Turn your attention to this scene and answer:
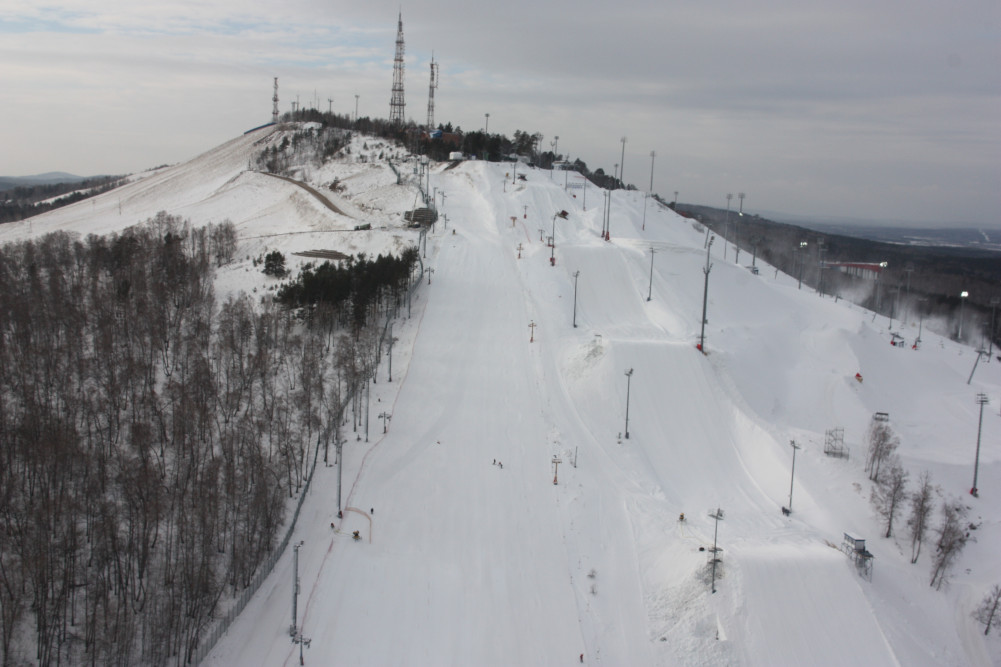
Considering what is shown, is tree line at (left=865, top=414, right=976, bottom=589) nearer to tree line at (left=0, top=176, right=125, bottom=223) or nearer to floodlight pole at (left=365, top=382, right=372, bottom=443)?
floodlight pole at (left=365, top=382, right=372, bottom=443)

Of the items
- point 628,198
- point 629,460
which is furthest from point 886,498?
point 628,198

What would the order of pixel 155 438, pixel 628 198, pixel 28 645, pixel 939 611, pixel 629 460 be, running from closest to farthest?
1. pixel 28 645
2. pixel 939 611
3. pixel 155 438
4. pixel 629 460
5. pixel 628 198

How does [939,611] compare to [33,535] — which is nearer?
[33,535]

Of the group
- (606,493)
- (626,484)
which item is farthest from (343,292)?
(626,484)

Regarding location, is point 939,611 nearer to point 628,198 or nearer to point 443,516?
point 443,516

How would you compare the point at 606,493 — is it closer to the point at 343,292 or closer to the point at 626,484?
the point at 626,484

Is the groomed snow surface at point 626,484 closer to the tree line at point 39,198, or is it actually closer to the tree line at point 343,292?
the tree line at point 343,292

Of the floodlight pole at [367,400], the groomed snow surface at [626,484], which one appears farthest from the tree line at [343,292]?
the floodlight pole at [367,400]
